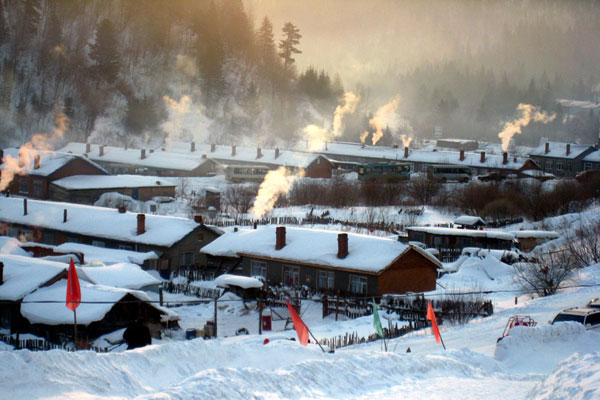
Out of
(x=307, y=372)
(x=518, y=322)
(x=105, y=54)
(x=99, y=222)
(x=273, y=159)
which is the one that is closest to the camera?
(x=307, y=372)

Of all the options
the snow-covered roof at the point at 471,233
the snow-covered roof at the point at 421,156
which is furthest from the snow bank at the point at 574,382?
the snow-covered roof at the point at 421,156

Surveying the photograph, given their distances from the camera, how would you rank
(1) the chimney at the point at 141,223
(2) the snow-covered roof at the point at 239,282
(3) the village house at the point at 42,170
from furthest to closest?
(3) the village house at the point at 42,170 < (1) the chimney at the point at 141,223 < (2) the snow-covered roof at the point at 239,282

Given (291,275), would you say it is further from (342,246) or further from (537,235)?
(537,235)

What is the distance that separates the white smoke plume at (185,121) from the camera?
10362 centimetres

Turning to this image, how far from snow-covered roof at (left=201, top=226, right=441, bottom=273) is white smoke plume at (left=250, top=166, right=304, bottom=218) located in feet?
67.8

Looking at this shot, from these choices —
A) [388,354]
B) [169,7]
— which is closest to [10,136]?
[169,7]

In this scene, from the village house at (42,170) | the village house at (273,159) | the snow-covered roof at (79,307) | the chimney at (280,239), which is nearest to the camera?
the snow-covered roof at (79,307)

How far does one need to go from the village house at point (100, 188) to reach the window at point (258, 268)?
97.8 feet

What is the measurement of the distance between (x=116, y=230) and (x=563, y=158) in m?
68.2

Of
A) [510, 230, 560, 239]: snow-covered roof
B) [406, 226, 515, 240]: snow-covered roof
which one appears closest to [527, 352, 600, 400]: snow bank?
[406, 226, 515, 240]: snow-covered roof

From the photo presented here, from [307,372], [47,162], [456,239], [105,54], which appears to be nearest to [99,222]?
[47,162]

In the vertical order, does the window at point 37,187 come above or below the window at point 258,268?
above

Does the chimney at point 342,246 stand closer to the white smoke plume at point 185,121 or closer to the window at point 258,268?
the window at point 258,268

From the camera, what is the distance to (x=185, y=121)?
106 m
